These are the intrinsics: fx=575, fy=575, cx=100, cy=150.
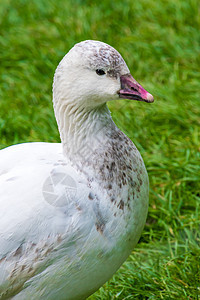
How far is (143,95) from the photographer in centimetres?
221

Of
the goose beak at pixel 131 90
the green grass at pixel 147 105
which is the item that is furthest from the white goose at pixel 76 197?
the green grass at pixel 147 105

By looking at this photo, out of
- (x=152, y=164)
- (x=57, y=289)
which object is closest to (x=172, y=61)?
(x=152, y=164)

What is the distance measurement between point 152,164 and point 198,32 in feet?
4.51

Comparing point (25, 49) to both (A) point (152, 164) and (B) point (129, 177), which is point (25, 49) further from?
(B) point (129, 177)

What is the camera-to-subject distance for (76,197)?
219cm

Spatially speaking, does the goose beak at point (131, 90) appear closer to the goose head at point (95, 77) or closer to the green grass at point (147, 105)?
the goose head at point (95, 77)

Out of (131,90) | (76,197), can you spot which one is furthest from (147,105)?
(76,197)

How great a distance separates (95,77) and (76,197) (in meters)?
0.46

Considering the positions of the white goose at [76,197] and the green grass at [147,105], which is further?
the green grass at [147,105]

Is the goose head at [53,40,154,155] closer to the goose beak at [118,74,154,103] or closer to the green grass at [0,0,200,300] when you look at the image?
the goose beak at [118,74,154,103]

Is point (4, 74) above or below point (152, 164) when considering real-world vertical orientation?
above

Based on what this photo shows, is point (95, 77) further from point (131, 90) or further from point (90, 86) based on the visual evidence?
point (131, 90)

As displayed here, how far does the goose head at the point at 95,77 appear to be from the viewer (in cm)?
216

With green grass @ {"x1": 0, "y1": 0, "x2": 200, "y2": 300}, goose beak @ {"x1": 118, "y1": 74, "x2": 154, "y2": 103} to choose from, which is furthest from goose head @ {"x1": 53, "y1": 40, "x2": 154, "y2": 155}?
green grass @ {"x1": 0, "y1": 0, "x2": 200, "y2": 300}
